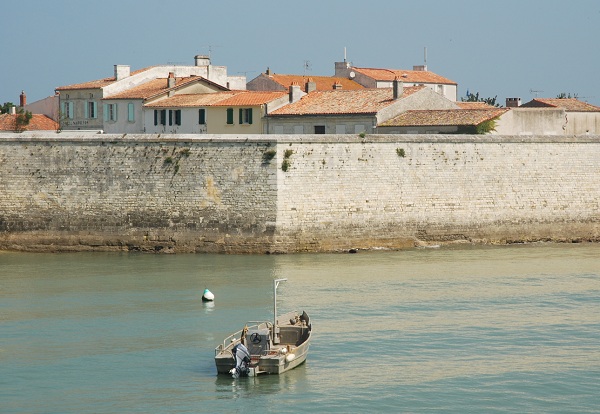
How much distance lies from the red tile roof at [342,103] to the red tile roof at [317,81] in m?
9.91

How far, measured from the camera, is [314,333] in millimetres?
22484

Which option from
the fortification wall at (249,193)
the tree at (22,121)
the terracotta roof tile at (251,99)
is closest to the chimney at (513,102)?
the terracotta roof tile at (251,99)

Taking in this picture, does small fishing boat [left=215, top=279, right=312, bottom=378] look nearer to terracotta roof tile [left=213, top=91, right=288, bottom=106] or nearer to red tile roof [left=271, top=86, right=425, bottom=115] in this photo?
red tile roof [left=271, top=86, right=425, bottom=115]

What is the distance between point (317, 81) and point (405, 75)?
7282 mm

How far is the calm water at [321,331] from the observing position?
18.5 m

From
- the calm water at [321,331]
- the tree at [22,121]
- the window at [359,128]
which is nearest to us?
the calm water at [321,331]

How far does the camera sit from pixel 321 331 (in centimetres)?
2270

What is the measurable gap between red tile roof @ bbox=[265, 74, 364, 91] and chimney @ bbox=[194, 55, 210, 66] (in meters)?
2.93

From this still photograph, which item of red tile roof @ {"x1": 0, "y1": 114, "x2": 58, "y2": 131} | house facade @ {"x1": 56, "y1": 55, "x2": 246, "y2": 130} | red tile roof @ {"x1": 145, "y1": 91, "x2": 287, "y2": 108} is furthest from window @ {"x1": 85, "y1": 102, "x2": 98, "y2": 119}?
red tile roof @ {"x1": 145, "y1": 91, "x2": 287, "y2": 108}

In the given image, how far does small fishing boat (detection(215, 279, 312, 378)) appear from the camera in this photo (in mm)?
19562

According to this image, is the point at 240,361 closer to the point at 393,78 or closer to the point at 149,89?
the point at 149,89

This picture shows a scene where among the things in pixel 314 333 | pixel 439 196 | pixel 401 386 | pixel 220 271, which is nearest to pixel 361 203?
pixel 439 196

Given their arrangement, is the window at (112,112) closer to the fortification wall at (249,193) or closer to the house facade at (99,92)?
the house facade at (99,92)

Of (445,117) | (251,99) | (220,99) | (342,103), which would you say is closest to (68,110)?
(220,99)
